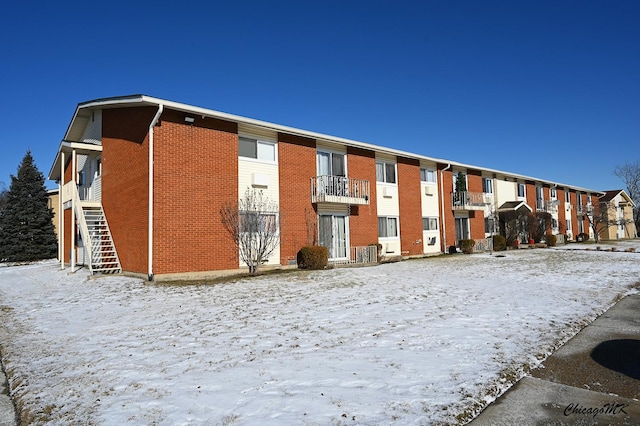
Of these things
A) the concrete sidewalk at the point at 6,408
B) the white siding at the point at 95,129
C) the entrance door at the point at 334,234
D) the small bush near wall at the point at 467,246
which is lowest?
the concrete sidewalk at the point at 6,408

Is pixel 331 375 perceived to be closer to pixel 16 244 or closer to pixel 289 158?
pixel 289 158

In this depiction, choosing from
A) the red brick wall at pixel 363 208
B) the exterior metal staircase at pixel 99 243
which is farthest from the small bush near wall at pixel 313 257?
the exterior metal staircase at pixel 99 243

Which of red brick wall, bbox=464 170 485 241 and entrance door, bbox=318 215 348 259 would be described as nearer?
entrance door, bbox=318 215 348 259

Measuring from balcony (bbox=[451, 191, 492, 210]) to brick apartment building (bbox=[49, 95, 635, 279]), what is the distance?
0.89m

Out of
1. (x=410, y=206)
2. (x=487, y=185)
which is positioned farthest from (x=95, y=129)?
(x=487, y=185)

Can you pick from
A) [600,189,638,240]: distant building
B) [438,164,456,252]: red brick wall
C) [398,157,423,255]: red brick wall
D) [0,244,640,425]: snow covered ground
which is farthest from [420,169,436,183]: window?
[600,189,638,240]: distant building

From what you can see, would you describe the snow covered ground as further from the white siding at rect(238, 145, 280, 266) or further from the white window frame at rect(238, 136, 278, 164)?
the white window frame at rect(238, 136, 278, 164)

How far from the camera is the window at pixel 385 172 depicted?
21578 millimetres

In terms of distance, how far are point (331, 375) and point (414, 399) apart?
1.07m

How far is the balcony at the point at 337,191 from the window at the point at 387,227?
228 cm

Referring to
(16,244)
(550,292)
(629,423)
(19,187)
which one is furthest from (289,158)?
(19,187)

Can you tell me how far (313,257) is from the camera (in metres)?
16.0

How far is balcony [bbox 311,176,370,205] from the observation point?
17.8 meters

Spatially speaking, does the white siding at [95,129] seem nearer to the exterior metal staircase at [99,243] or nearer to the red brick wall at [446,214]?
the exterior metal staircase at [99,243]
